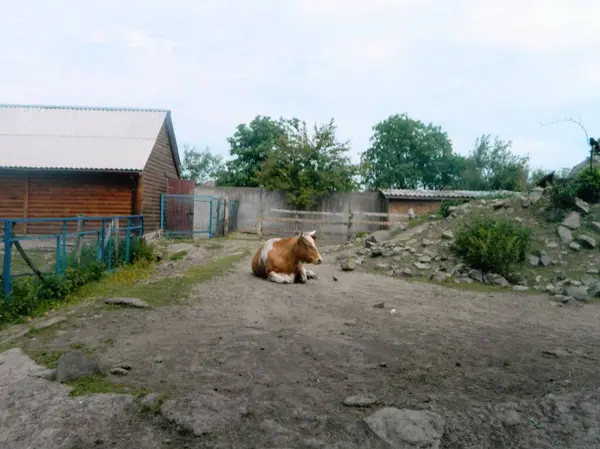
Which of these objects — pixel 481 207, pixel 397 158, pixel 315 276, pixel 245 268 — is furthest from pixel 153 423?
pixel 397 158

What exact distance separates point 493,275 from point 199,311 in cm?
677

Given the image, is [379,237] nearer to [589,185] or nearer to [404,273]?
[404,273]

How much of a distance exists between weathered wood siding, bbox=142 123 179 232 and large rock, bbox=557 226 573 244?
13649 mm

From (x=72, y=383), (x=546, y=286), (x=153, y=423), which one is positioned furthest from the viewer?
(x=546, y=286)

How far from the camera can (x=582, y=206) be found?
12.3 m

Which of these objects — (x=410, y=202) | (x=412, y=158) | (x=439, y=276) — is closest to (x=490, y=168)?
(x=412, y=158)

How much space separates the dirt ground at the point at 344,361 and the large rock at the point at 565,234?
379cm

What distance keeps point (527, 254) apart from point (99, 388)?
10094 millimetres

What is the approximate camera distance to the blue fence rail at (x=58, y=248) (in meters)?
6.56

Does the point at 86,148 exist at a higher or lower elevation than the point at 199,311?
higher

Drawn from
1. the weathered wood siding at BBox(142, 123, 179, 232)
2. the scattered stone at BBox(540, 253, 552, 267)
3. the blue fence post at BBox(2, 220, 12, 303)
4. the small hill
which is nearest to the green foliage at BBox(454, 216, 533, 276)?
the small hill

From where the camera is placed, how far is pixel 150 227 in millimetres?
18812

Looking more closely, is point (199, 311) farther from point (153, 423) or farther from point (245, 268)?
point (245, 268)

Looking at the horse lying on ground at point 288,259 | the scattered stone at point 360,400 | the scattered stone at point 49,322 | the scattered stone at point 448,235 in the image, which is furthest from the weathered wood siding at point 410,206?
the scattered stone at point 360,400
